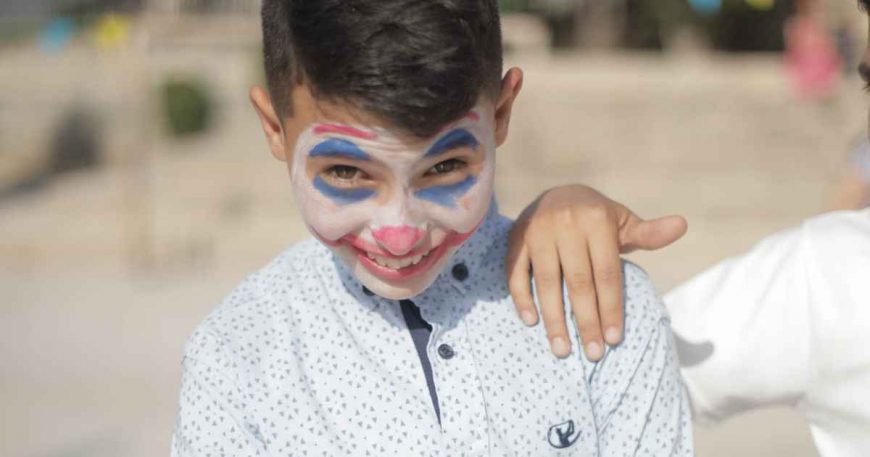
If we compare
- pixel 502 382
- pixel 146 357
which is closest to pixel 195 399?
pixel 502 382

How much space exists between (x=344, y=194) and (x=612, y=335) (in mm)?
441

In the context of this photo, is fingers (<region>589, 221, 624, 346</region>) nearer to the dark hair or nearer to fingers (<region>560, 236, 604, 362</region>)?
fingers (<region>560, 236, 604, 362</region>)

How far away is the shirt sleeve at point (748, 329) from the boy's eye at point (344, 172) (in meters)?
0.70

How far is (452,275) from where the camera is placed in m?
1.88

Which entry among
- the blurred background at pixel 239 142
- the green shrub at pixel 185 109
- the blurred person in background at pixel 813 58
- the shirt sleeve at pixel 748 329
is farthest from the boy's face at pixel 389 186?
the green shrub at pixel 185 109

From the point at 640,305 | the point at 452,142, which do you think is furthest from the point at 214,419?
the point at 640,305

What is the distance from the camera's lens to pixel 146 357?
6914 millimetres

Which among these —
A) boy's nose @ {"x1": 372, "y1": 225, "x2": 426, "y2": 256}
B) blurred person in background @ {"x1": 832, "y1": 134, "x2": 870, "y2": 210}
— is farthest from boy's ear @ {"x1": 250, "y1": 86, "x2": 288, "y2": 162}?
blurred person in background @ {"x1": 832, "y1": 134, "x2": 870, "y2": 210}

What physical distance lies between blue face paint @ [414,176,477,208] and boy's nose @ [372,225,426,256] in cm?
5

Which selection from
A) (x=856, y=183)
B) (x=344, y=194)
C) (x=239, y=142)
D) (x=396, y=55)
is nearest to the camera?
(x=396, y=55)

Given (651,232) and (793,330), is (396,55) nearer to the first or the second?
(651,232)

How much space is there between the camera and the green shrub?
12469 mm

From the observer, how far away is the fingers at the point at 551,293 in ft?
5.89

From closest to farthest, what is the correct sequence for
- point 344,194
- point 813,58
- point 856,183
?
point 344,194 < point 856,183 < point 813,58
